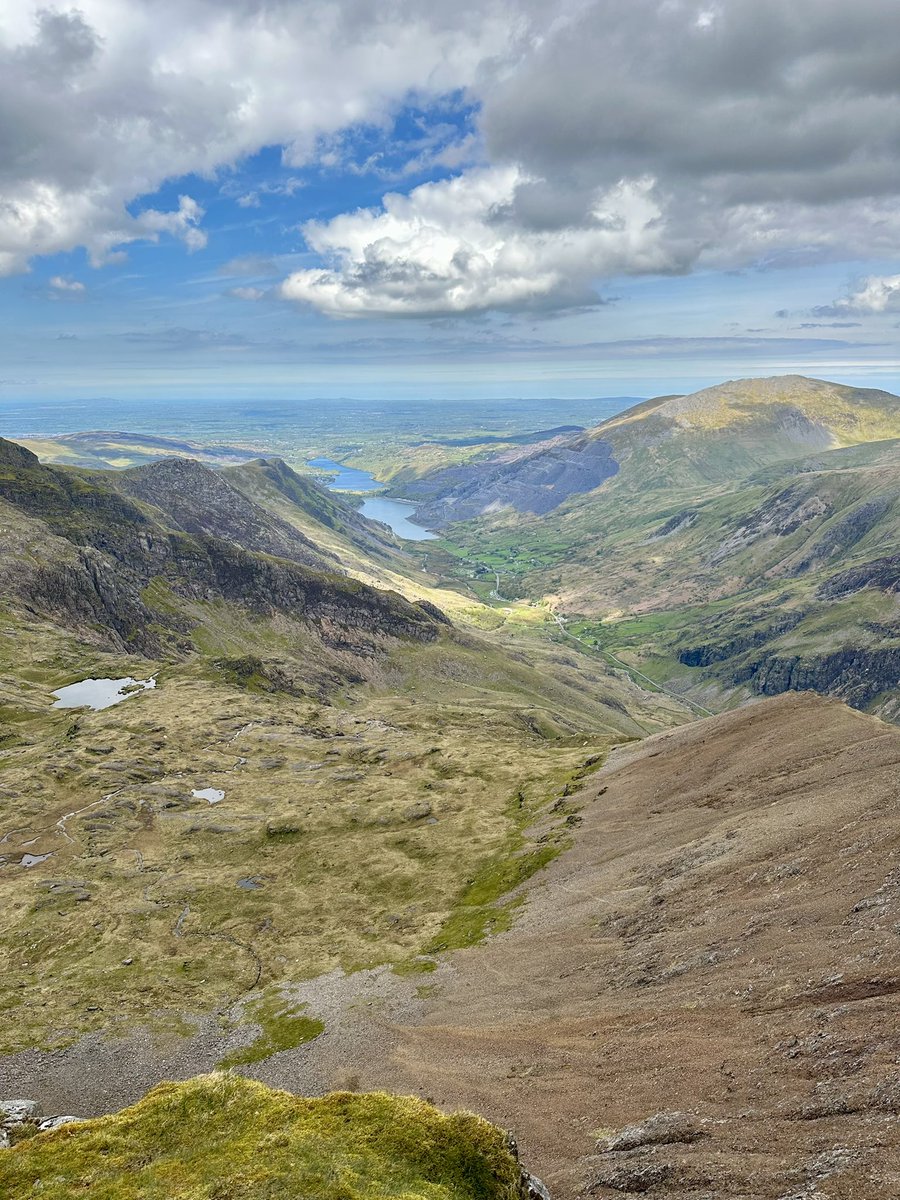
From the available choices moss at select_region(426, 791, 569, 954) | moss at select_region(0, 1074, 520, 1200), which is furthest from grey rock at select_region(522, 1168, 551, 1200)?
moss at select_region(426, 791, 569, 954)

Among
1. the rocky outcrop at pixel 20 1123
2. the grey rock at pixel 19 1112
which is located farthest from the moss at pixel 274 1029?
the rocky outcrop at pixel 20 1123

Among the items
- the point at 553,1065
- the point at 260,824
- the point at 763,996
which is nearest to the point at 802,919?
the point at 763,996

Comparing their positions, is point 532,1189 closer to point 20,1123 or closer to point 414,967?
point 20,1123

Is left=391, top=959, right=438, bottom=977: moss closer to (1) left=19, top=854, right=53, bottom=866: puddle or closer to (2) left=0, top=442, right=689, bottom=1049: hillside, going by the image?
(2) left=0, top=442, right=689, bottom=1049: hillside

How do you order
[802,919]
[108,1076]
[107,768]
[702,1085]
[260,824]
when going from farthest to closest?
[107,768]
[260,824]
[108,1076]
[802,919]
[702,1085]

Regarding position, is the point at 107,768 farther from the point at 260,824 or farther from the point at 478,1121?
the point at 478,1121

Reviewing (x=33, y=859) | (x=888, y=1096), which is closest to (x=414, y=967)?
(x=888, y=1096)
